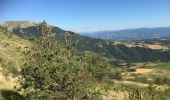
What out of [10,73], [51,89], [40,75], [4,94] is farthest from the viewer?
[10,73]

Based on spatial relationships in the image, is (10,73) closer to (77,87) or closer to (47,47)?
(47,47)

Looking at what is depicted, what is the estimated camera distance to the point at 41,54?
2384 cm

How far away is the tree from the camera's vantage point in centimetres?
2236

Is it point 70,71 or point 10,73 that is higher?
point 70,71

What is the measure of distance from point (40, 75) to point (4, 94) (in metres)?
5.80

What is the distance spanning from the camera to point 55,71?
880 inches

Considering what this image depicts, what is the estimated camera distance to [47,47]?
967 inches

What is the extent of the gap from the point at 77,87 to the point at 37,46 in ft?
14.7

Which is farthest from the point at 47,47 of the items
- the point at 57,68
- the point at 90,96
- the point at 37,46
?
Answer: the point at 90,96

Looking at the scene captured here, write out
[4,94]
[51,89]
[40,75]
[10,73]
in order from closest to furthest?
1. [40,75]
2. [51,89]
3. [4,94]
4. [10,73]

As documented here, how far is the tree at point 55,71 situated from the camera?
22359 millimetres

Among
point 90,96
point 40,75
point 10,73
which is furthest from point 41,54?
point 10,73

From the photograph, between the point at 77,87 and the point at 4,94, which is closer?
the point at 77,87

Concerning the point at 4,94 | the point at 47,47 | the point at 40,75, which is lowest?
the point at 4,94
